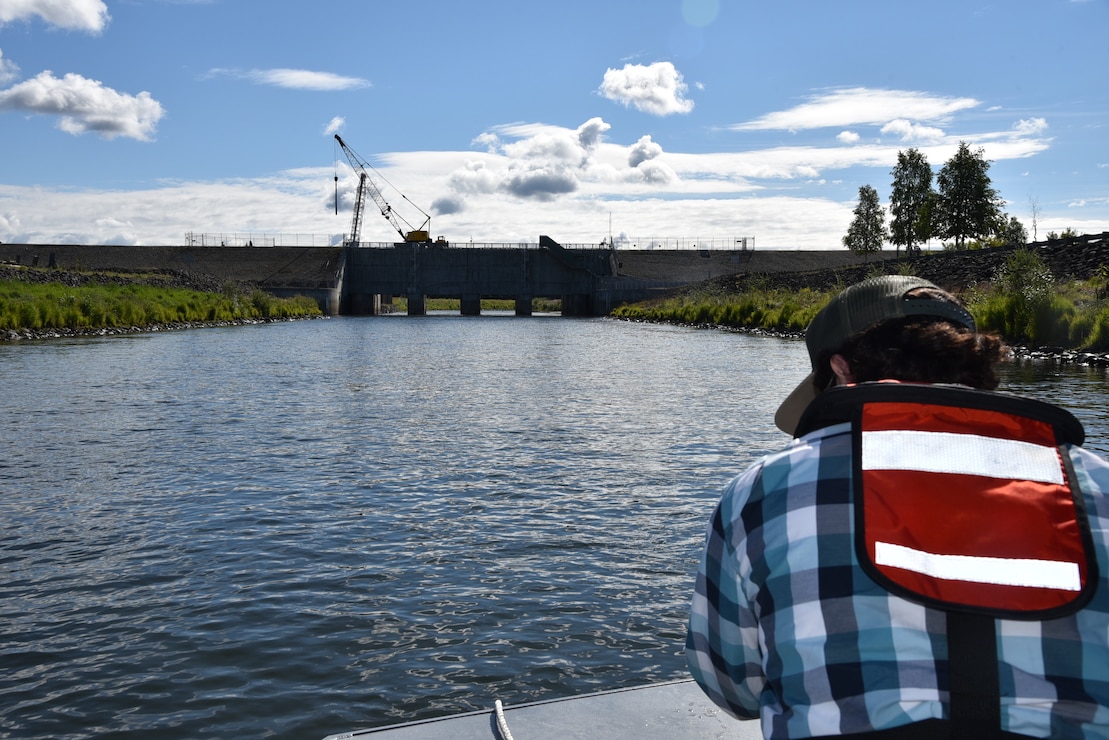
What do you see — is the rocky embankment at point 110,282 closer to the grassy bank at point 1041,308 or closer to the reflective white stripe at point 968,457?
the grassy bank at point 1041,308

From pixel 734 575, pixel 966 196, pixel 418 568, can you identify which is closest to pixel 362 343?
pixel 418 568

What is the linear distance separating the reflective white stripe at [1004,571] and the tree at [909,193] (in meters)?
71.4

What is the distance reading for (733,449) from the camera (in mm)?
11500

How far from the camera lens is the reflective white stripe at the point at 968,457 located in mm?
1666

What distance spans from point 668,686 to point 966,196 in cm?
6809

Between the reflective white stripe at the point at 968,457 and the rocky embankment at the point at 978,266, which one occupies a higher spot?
the rocky embankment at the point at 978,266

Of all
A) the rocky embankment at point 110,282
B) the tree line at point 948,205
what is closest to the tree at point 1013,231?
the tree line at point 948,205

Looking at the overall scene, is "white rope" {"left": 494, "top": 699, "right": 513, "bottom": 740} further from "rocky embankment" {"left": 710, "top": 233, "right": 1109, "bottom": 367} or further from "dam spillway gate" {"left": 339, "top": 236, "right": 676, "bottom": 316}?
"dam spillway gate" {"left": 339, "top": 236, "right": 676, "bottom": 316}

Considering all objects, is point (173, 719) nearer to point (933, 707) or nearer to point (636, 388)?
point (933, 707)

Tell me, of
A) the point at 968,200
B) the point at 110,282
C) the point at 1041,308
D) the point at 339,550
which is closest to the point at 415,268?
the point at 110,282

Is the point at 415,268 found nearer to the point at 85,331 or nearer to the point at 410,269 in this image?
the point at 410,269

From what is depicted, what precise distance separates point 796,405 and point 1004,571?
0.79 metres

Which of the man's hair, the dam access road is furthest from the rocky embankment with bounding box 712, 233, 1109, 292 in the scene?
the man's hair

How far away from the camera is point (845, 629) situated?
1.70 meters
